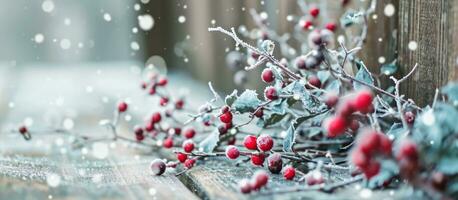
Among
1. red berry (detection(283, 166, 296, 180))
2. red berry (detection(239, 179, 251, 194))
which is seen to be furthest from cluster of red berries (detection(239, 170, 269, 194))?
red berry (detection(283, 166, 296, 180))

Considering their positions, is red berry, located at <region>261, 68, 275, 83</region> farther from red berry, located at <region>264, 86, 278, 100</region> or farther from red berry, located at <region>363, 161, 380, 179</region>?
red berry, located at <region>363, 161, 380, 179</region>

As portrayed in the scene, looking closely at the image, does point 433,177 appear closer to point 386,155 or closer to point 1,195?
point 386,155

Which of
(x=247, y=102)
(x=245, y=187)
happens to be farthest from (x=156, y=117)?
(x=245, y=187)

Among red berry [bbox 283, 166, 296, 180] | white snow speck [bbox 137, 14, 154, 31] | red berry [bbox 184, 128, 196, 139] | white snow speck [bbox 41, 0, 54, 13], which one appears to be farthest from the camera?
white snow speck [bbox 41, 0, 54, 13]

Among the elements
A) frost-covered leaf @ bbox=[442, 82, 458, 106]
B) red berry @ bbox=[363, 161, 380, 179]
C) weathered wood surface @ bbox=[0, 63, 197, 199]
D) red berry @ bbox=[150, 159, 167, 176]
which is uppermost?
frost-covered leaf @ bbox=[442, 82, 458, 106]

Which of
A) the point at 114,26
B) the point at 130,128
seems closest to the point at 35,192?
the point at 130,128
